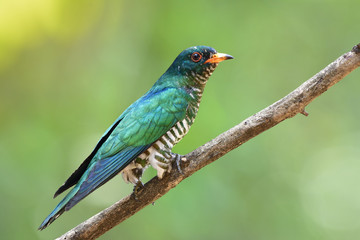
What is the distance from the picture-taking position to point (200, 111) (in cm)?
651

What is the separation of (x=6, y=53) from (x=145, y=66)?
1.85 meters

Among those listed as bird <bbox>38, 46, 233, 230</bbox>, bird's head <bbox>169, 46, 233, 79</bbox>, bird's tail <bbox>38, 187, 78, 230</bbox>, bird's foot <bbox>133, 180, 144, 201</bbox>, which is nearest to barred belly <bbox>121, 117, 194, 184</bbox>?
bird <bbox>38, 46, 233, 230</bbox>

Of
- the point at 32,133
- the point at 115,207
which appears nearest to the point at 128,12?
the point at 32,133

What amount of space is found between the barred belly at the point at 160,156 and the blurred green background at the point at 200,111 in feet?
4.63

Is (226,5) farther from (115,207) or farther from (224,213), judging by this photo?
(115,207)

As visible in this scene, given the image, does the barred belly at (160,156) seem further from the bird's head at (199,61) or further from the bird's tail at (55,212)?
the bird's tail at (55,212)

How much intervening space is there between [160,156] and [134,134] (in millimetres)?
302

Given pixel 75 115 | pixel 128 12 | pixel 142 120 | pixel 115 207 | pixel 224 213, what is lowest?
pixel 224 213

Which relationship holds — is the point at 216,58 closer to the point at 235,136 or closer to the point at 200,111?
the point at 235,136

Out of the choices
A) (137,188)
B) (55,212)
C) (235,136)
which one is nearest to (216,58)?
(235,136)

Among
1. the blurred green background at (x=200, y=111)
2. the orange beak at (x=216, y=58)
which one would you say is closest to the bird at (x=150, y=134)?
the orange beak at (x=216, y=58)

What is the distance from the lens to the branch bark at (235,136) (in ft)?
13.6

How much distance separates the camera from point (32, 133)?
21.6ft

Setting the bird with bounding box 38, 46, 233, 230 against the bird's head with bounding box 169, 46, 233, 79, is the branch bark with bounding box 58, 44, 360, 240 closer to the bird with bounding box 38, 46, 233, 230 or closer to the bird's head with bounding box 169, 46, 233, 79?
the bird with bounding box 38, 46, 233, 230
